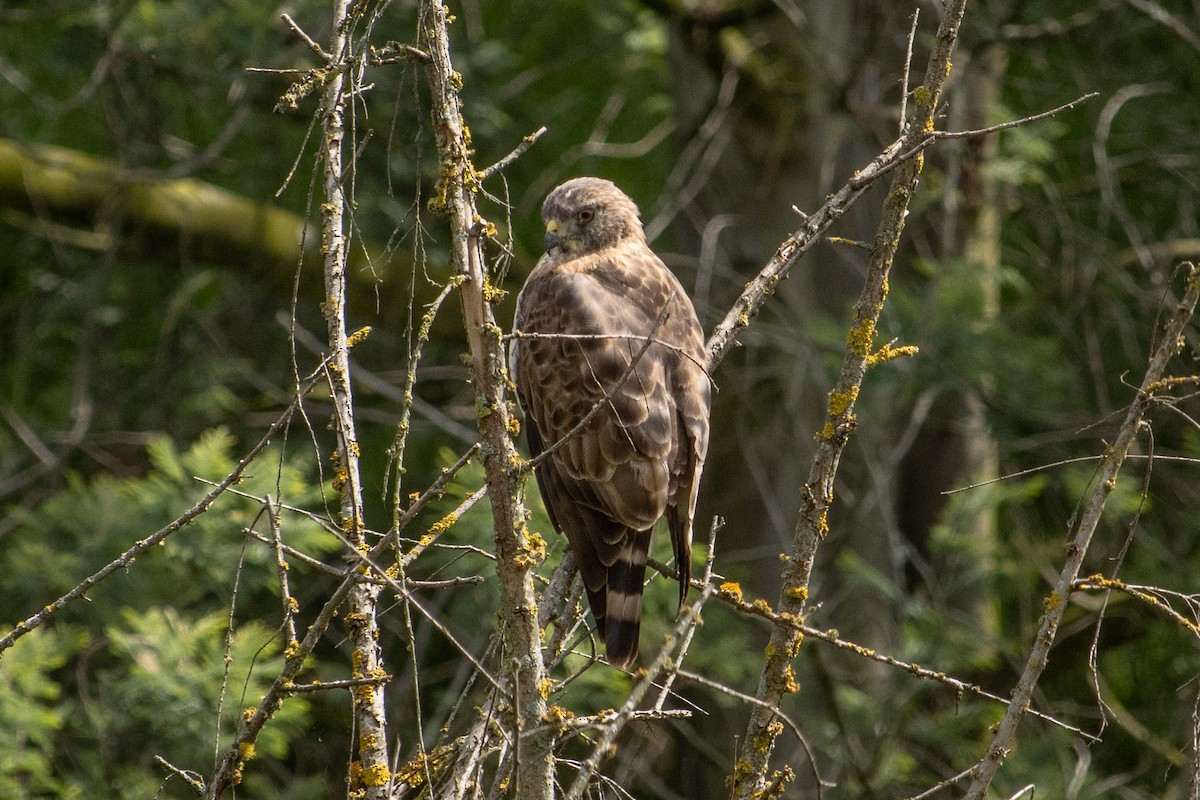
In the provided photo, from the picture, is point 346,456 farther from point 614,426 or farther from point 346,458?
point 614,426

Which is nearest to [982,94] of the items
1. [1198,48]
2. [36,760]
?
[1198,48]

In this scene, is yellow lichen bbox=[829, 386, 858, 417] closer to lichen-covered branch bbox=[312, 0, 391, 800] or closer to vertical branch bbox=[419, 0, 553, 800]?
vertical branch bbox=[419, 0, 553, 800]

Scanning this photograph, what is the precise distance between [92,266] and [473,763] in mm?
5385

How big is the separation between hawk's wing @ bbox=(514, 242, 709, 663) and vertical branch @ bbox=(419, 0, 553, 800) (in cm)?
133

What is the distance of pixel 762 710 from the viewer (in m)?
2.60

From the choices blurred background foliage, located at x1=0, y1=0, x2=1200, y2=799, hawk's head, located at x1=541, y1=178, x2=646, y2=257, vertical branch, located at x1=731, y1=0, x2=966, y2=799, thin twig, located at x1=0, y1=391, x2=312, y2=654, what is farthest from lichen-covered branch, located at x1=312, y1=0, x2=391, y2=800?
blurred background foliage, located at x1=0, y1=0, x2=1200, y2=799

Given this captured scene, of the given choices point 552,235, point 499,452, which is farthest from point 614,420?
point 499,452

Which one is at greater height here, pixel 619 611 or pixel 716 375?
pixel 619 611

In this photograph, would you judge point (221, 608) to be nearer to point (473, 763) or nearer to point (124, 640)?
point (124, 640)

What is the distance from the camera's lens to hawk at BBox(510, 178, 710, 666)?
146 inches

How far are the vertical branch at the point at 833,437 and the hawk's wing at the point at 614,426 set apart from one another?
2.93 feet

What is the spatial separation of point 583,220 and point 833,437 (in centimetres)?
206

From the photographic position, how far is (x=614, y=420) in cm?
384

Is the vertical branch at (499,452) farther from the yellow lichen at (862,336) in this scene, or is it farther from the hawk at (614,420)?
the hawk at (614,420)
